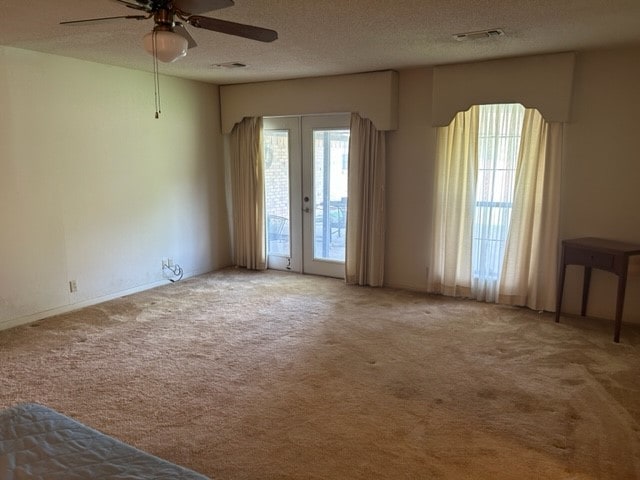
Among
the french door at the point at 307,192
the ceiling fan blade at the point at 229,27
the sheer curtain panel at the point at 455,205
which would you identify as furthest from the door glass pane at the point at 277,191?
the ceiling fan blade at the point at 229,27

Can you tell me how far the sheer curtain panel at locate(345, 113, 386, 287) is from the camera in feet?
18.1

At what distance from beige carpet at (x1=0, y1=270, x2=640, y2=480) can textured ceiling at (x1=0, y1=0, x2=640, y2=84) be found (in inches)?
93.6

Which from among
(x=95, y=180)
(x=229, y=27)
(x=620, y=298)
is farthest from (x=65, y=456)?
(x=620, y=298)

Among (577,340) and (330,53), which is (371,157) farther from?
(577,340)

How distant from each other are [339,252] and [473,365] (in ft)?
9.06

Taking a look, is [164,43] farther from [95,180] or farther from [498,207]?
[498,207]

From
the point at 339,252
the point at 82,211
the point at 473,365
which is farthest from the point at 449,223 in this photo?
the point at 82,211

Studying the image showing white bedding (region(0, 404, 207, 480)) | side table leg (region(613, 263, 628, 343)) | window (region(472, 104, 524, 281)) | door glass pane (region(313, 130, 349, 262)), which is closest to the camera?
white bedding (region(0, 404, 207, 480))

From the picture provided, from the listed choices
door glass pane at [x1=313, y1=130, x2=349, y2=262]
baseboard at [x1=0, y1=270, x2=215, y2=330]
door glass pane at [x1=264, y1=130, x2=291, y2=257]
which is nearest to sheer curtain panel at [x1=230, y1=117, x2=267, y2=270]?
door glass pane at [x1=264, y1=130, x2=291, y2=257]

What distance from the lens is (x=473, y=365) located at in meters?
3.61

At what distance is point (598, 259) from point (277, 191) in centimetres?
378

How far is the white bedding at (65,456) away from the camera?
5.22ft

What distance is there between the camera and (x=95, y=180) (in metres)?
5.00

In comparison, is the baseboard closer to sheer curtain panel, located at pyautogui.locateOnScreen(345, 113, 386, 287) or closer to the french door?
the french door
